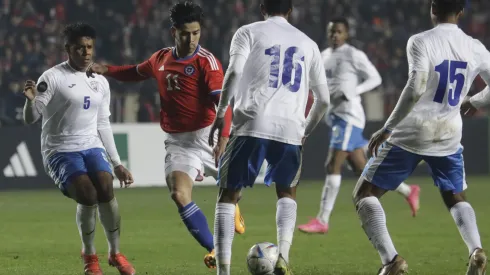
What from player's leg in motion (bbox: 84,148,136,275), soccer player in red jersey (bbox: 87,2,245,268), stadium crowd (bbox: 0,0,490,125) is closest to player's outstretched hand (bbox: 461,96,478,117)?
soccer player in red jersey (bbox: 87,2,245,268)

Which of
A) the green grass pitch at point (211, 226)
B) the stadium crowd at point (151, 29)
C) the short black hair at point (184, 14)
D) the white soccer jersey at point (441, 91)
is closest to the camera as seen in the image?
the white soccer jersey at point (441, 91)

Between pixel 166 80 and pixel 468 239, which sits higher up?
pixel 166 80

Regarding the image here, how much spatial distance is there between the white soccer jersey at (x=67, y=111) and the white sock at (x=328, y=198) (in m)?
3.94

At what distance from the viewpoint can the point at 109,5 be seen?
23.0m

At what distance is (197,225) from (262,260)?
3.72ft

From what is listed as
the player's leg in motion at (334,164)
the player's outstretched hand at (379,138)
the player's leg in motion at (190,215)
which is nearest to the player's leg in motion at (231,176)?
the player's outstretched hand at (379,138)

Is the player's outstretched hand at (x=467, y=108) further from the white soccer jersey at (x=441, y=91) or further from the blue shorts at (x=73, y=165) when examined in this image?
the blue shorts at (x=73, y=165)

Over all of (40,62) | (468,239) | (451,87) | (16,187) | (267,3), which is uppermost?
(267,3)

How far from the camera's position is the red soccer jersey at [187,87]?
8562 mm

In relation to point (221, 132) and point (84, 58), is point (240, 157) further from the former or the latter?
point (84, 58)

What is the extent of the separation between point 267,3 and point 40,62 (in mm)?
13972

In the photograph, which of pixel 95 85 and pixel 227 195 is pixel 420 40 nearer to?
pixel 227 195

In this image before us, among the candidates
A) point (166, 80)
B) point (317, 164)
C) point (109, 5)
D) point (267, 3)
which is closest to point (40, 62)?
point (109, 5)

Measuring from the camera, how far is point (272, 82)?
716cm
